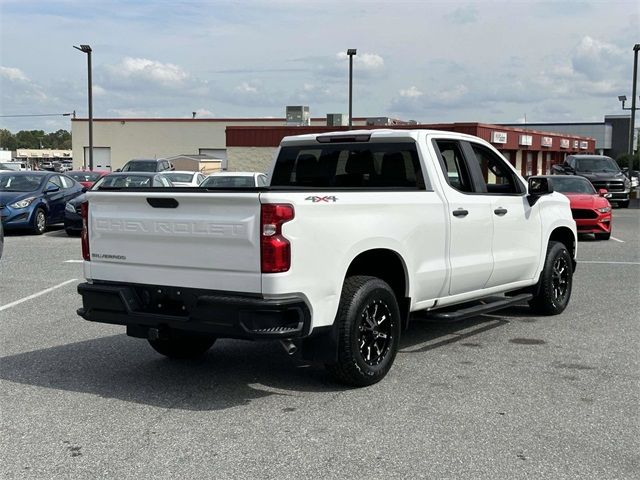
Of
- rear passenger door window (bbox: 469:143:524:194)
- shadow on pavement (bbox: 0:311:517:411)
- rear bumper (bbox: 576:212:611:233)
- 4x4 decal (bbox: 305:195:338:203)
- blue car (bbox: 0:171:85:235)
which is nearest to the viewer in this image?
4x4 decal (bbox: 305:195:338:203)

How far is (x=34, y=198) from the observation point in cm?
1831

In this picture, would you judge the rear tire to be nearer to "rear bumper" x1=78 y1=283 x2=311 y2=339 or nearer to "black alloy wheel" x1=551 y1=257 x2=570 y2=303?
"rear bumper" x1=78 y1=283 x2=311 y2=339

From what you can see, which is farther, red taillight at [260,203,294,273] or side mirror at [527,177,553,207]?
side mirror at [527,177,553,207]

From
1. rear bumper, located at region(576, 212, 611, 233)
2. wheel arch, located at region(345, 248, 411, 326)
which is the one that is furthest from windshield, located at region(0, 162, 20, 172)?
wheel arch, located at region(345, 248, 411, 326)

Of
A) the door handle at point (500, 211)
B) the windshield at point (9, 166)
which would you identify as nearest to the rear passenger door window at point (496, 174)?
the door handle at point (500, 211)

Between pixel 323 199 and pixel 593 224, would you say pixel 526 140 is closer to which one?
pixel 593 224

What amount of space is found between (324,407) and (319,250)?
1088mm

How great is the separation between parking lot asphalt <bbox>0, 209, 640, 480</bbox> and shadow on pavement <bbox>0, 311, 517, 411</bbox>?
19mm

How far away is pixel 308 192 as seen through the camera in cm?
530

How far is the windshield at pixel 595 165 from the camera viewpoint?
2888 centimetres

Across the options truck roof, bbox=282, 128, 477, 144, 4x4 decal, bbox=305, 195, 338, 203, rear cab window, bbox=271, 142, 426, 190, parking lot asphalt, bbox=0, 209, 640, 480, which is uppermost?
truck roof, bbox=282, 128, 477, 144

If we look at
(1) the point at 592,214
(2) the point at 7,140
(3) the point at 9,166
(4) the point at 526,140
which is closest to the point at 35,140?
(2) the point at 7,140

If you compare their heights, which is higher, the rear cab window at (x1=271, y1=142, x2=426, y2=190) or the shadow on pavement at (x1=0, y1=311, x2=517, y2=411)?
the rear cab window at (x1=271, y1=142, x2=426, y2=190)

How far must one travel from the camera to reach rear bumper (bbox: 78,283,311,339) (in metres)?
5.04
